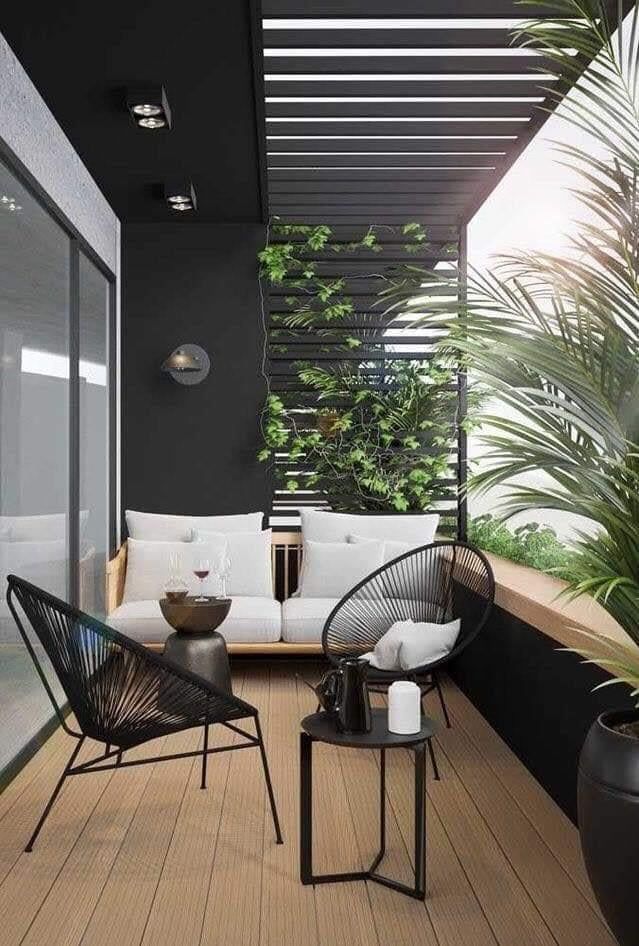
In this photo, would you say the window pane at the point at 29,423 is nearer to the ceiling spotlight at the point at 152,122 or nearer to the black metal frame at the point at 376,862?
the ceiling spotlight at the point at 152,122

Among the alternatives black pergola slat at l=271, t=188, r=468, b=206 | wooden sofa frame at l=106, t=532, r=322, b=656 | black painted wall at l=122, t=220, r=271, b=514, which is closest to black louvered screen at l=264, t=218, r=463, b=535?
black painted wall at l=122, t=220, r=271, b=514

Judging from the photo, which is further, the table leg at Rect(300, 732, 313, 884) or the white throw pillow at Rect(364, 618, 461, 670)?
the white throw pillow at Rect(364, 618, 461, 670)

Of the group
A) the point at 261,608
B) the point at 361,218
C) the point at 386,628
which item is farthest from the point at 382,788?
the point at 361,218

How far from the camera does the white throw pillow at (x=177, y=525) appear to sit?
6.16 meters

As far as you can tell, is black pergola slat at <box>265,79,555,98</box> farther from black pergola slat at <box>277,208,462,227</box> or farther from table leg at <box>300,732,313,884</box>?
table leg at <box>300,732,313,884</box>

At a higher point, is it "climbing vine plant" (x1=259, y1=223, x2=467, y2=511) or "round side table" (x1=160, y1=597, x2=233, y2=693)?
"climbing vine plant" (x1=259, y1=223, x2=467, y2=511)

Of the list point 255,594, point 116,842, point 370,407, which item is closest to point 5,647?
point 116,842

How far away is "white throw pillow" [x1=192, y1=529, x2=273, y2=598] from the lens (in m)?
6.03

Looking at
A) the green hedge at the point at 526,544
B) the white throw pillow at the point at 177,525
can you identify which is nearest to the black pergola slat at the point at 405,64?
the green hedge at the point at 526,544

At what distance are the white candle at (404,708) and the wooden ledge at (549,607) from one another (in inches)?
19.2

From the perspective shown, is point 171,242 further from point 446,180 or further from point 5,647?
point 5,647

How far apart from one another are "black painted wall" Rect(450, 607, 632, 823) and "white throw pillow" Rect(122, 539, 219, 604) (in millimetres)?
1673

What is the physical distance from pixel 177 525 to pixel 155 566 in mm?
387

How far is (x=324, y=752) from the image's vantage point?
4.38m
